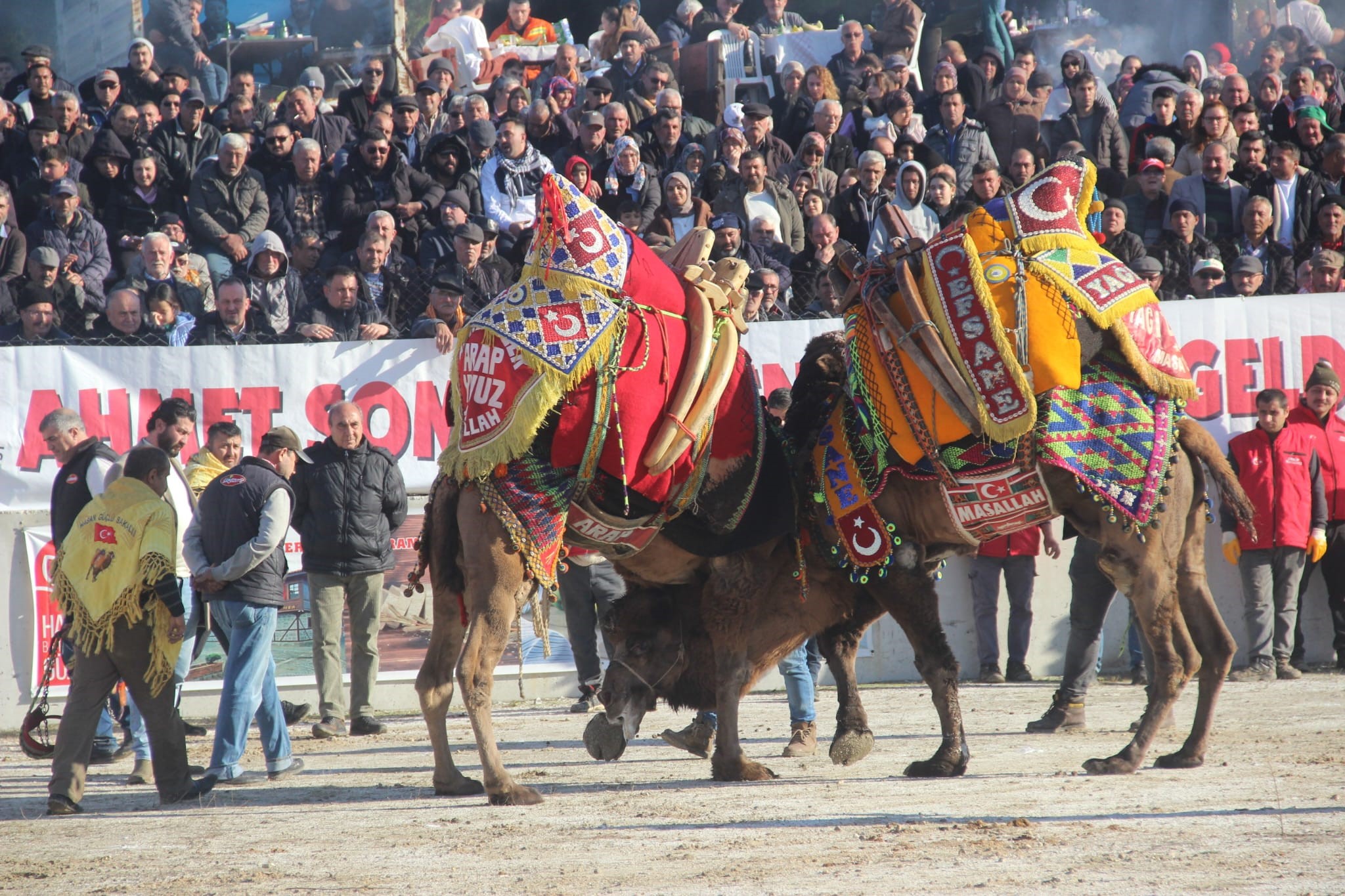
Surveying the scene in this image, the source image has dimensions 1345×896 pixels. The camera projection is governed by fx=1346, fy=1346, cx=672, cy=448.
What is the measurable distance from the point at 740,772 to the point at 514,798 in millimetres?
1129

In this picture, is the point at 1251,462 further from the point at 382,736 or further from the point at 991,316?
the point at 382,736

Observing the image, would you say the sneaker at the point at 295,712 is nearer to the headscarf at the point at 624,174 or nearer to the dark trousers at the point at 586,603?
the dark trousers at the point at 586,603

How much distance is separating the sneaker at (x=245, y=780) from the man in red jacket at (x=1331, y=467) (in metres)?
7.42

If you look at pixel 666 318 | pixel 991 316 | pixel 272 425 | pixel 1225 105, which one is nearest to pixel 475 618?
pixel 666 318

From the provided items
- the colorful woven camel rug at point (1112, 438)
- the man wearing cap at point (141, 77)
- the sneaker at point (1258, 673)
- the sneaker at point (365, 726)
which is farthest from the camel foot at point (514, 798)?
the man wearing cap at point (141, 77)

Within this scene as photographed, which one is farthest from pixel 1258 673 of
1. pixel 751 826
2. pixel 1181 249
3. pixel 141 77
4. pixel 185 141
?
pixel 141 77

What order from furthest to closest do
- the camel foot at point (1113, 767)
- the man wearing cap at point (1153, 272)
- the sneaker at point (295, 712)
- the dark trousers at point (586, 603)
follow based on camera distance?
the man wearing cap at point (1153, 272) < the dark trousers at point (586, 603) < the sneaker at point (295, 712) < the camel foot at point (1113, 767)

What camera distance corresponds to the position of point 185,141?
1270 cm

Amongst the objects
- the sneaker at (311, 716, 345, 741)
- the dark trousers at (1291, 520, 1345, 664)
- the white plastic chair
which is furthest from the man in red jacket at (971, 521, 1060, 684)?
the white plastic chair

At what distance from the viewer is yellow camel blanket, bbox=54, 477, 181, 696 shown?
6535mm

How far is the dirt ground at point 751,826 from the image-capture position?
449 cm

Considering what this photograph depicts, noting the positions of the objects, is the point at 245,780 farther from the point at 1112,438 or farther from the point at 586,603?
the point at 1112,438

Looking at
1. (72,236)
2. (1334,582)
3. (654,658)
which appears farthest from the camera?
(72,236)

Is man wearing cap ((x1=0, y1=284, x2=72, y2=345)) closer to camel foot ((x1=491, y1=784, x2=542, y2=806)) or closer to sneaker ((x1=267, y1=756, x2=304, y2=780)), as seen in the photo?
sneaker ((x1=267, y1=756, x2=304, y2=780))
